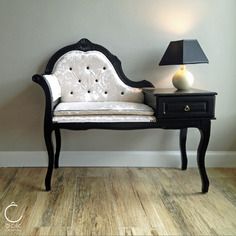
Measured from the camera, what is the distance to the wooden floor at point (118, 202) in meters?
1.69

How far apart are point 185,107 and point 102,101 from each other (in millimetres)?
737

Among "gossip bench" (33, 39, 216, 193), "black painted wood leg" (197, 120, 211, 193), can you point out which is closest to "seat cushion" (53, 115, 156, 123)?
"gossip bench" (33, 39, 216, 193)

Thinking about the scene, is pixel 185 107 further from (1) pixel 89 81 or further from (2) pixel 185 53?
(1) pixel 89 81

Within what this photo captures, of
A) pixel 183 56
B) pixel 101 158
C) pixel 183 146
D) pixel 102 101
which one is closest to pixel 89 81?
pixel 102 101

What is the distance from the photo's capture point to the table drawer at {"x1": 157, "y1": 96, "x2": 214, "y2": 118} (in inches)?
83.2

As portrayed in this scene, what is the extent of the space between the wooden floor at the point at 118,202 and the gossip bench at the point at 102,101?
0.17 metres

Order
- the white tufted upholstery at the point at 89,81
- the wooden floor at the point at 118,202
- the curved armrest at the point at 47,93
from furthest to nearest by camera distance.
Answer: the white tufted upholstery at the point at 89,81
the curved armrest at the point at 47,93
the wooden floor at the point at 118,202

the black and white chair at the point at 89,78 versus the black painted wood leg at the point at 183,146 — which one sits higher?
the black and white chair at the point at 89,78

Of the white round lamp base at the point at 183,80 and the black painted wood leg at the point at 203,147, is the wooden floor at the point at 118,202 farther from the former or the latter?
the white round lamp base at the point at 183,80

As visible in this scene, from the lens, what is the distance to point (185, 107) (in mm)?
2117

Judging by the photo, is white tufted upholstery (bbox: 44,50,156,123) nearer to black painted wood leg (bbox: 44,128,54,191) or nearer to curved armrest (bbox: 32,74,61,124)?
curved armrest (bbox: 32,74,61,124)

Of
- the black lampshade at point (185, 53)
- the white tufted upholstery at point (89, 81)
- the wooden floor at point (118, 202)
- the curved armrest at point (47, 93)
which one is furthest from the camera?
the white tufted upholstery at point (89, 81)

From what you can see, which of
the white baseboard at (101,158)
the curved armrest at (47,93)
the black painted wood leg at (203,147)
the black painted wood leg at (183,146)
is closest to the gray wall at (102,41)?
the white baseboard at (101,158)

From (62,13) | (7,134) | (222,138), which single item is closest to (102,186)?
(7,134)
